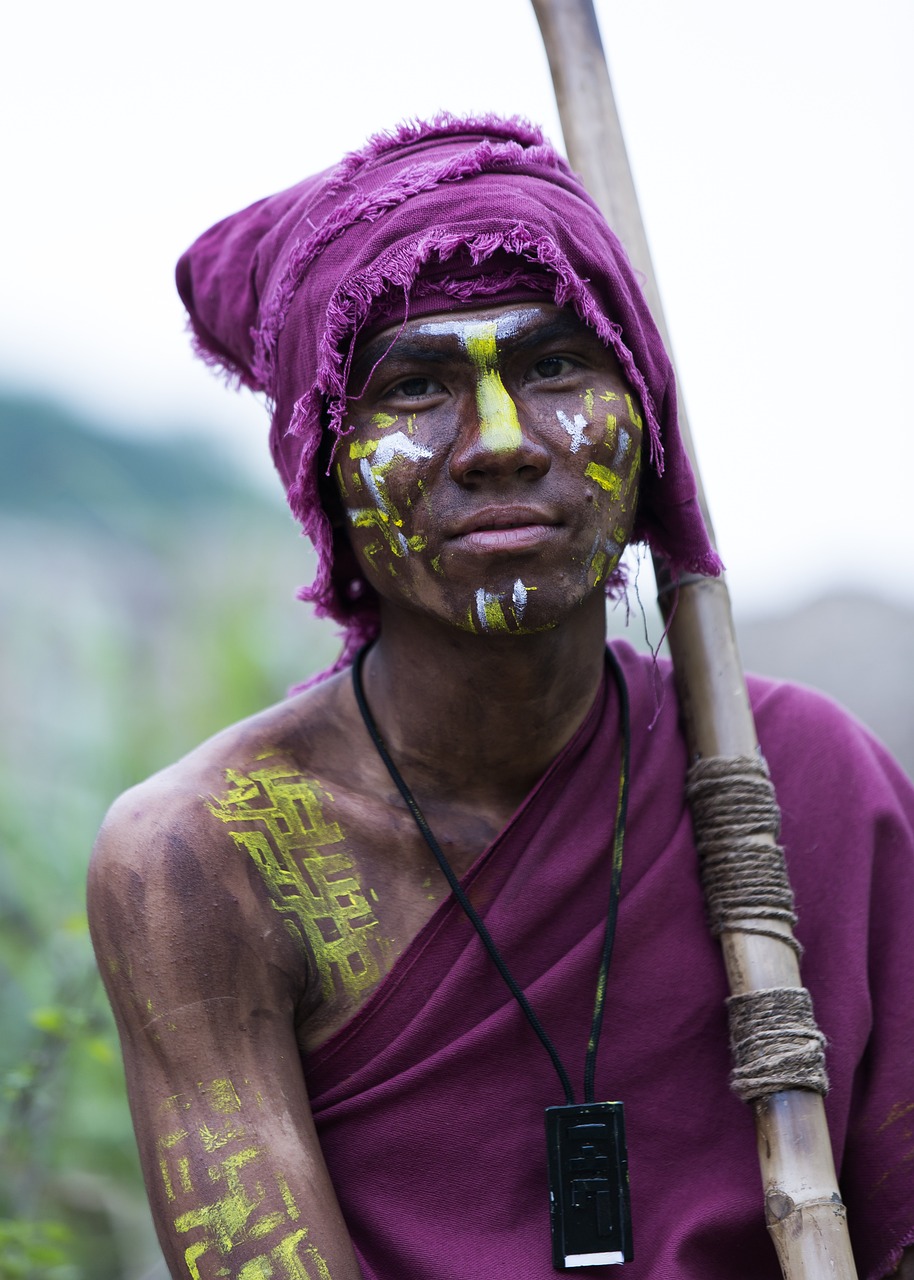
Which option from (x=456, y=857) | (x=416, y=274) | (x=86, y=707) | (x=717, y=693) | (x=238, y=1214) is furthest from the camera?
(x=86, y=707)

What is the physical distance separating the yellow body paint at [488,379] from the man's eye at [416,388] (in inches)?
3.1

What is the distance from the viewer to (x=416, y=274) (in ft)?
7.17

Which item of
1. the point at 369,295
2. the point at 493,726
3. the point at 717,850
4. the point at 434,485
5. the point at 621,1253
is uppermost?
the point at 369,295

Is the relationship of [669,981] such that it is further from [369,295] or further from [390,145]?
[390,145]

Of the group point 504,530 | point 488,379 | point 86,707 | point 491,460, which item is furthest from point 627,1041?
point 86,707

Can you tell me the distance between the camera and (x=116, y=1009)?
2227mm

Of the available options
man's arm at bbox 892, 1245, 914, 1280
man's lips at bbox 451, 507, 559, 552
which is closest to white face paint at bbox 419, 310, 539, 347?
man's lips at bbox 451, 507, 559, 552

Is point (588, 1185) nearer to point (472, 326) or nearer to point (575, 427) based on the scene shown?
point (575, 427)

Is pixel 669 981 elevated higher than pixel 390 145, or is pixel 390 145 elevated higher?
pixel 390 145

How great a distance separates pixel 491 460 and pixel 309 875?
0.73 m

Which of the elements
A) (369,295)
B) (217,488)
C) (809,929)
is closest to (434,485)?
(369,295)

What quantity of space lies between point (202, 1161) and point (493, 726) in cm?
82

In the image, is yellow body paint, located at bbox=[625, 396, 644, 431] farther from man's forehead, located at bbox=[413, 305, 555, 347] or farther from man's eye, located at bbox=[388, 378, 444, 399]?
man's eye, located at bbox=[388, 378, 444, 399]

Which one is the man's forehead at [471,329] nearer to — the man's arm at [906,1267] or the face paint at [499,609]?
the face paint at [499,609]
